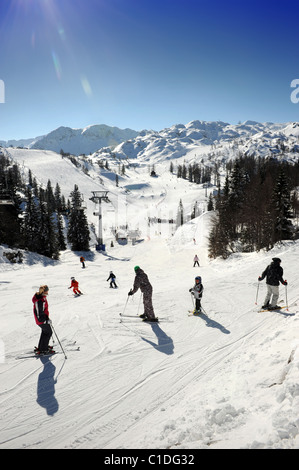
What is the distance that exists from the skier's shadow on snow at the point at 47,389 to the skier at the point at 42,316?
15.8 inches

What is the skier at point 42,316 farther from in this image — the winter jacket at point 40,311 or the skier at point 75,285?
the skier at point 75,285

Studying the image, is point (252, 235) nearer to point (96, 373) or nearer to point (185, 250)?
point (185, 250)

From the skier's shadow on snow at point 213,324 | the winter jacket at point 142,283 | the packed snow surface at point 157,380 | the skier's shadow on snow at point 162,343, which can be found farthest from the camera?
the winter jacket at point 142,283

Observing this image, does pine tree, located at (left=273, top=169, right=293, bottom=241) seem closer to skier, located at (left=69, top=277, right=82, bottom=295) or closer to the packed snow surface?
the packed snow surface

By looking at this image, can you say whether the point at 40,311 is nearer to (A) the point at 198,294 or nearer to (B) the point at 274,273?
(A) the point at 198,294

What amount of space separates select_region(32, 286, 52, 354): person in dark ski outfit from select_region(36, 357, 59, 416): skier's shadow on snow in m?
0.43

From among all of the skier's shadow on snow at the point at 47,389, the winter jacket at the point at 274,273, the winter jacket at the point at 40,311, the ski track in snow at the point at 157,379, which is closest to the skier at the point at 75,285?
the ski track in snow at the point at 157,379

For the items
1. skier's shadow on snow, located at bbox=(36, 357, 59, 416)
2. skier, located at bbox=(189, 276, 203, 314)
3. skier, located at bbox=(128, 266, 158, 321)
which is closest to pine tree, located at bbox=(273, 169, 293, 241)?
skier, located at bbox=(189, 276, 203, 314)

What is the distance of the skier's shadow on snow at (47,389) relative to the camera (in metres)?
4.79

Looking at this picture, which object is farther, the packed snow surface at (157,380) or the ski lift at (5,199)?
the ski lift at (5,199)

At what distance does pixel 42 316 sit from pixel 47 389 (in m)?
1.83

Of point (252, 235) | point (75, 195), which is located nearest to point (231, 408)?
point (252, 235)

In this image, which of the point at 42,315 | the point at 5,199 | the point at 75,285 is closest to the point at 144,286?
the point at 42,315

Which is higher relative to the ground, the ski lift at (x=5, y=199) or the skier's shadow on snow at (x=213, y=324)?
the ski lift at (x=5, y=199)
